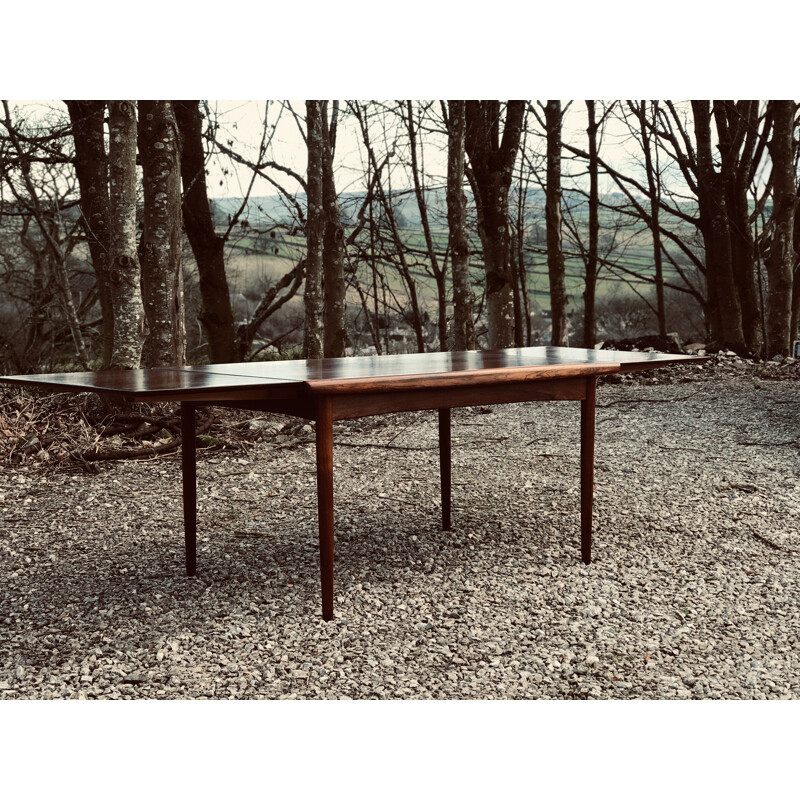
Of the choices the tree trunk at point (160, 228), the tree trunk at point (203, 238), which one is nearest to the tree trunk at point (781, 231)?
the tree trunk at point (203, 238)

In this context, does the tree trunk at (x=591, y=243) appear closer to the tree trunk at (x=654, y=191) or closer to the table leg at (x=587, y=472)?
the tree trunk at (x=654, y=191)

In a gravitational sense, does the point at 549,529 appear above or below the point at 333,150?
below

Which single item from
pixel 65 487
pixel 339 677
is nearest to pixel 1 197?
pixel 65 487

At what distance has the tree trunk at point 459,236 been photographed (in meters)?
7.46

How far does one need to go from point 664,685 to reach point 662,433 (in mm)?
4155

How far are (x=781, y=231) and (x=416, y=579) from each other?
8660mm

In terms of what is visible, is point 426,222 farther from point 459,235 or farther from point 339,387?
point 339,387

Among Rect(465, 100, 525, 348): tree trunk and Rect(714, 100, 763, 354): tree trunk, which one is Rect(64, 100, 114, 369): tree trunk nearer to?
Rect(465, 100, 525, 348): tree trunk

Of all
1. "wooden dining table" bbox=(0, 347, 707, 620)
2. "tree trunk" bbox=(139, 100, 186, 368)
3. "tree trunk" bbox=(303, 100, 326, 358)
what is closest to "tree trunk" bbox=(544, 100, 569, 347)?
"tree trunk" bbox=(303, 100, 326, 358)

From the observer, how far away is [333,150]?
30.9 ft

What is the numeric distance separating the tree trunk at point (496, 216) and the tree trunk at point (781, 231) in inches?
148

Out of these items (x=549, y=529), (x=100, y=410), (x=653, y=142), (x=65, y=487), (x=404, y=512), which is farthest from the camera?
(x=653, y=142)

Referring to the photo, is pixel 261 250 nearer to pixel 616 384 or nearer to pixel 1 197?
pixel 1 197

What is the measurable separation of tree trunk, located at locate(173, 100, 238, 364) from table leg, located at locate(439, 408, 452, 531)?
528 cm
